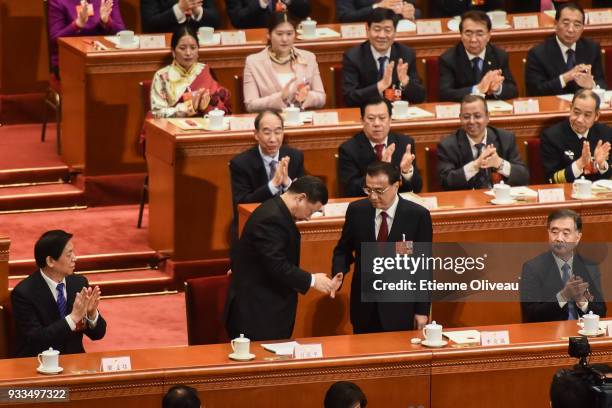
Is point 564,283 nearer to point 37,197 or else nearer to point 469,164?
point 469,164

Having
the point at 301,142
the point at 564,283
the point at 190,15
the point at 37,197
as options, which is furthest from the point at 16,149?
the point at 564,283

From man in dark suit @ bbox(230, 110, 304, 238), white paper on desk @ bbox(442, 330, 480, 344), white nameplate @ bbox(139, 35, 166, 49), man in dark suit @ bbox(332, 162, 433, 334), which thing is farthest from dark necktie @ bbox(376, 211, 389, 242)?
white nameplate @ bbox(139, 35, 166, 49)

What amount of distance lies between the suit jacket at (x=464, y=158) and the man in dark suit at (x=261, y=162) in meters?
0.69

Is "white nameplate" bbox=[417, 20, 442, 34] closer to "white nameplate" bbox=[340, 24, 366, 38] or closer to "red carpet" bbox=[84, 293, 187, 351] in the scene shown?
"white nameplate" bbox=[340, 24, 366, 38]

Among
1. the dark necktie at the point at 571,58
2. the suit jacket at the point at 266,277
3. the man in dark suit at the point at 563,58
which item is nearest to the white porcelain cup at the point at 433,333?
the suit jacket at the point at 266,277

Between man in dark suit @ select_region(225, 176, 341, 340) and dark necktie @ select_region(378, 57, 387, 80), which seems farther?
dark necktie @ select_region(378, 57, 387, 80)

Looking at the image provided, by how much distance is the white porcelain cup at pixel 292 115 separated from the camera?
6836 millimetres

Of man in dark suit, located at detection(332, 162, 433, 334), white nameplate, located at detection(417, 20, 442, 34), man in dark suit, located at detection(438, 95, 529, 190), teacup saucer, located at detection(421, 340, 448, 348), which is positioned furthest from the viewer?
white nameplate, located at detection(417, 20, 442, 34)

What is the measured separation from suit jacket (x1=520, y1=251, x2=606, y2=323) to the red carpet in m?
1.47

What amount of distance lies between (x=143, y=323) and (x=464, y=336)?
1.68m

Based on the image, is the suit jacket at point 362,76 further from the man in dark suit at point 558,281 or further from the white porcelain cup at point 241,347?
the white porcelain cup at point 241,347

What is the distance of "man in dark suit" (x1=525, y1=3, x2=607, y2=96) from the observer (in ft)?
25.0

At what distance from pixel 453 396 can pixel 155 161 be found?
2.34 meters

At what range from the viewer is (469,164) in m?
6.51
